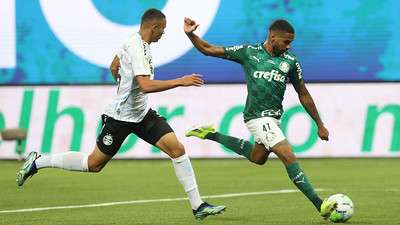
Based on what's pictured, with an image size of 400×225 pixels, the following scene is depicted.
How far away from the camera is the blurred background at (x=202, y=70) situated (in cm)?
2159

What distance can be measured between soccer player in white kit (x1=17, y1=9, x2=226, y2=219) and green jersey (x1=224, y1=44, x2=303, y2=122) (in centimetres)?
105

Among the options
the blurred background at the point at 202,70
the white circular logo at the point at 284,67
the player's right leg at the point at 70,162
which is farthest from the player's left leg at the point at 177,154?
the blurred background at the point at 202,70

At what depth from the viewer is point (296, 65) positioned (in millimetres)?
12133

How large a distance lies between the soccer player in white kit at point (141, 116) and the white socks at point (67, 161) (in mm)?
105

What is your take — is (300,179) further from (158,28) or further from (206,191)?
(206,191)

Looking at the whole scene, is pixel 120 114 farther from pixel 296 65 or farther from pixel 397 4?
pixel 397 4

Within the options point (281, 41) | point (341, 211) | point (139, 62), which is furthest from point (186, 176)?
point (281, 41)

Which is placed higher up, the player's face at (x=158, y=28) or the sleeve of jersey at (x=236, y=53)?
the player's face at (x=158, y=28)

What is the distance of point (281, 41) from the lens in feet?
39.1

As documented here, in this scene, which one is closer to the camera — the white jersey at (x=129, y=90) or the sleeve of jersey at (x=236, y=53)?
the white jersey at (x=129, y=90)

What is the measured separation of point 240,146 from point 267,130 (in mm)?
1596

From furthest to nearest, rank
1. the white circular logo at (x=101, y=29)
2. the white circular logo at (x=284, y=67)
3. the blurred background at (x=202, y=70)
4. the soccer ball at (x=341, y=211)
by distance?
the white circular logo at (x=101, y=29)
the blurred background at (x=202, y=70)
the white circular logo at (x=284, y=67)
the soccer ball at (x=341, y=211)

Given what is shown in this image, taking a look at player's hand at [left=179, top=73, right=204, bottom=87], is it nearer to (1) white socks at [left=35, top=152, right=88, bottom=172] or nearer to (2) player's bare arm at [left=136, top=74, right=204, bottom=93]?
(2) player's bare arm at [left=136, top=74, right=204, bottom=93]

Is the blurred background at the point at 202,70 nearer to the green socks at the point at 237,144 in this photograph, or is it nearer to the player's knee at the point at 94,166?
the green socks at the point at 237,144
